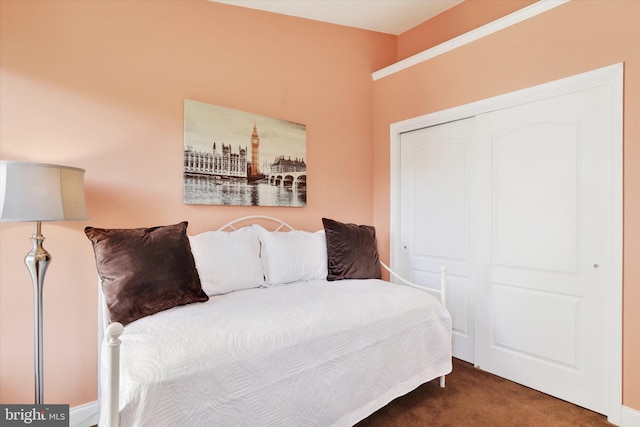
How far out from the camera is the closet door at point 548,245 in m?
2.05

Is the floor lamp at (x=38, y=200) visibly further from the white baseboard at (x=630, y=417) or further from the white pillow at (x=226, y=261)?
the white baseboard at (x=630, y=417)

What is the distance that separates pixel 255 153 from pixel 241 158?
0.41 ft

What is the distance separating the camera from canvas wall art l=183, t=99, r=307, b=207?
2338 mm

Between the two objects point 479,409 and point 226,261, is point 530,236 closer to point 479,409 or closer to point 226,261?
point 479,409

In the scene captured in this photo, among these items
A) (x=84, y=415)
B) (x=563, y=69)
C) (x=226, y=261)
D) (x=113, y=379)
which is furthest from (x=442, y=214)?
(x=84, y=415)

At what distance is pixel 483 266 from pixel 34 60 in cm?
309

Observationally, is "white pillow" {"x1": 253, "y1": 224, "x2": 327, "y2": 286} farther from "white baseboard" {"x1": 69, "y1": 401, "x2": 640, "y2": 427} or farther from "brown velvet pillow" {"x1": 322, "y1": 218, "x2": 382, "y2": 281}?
"white baseboard" {"x1": 69, "y1": 401, "x2": 640, "y2": 427}

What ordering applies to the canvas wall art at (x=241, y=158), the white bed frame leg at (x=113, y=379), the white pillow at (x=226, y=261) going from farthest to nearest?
the canvas wall art at (x=241, y=158) → the white pillow at (x=226, y=261) → the white bed frame leg at (x=113, y=379)

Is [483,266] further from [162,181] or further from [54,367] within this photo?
[54,367]

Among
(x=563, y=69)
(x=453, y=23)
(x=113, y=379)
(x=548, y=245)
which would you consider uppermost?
(x=453, y=23)

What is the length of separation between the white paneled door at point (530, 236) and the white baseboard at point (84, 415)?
2.54 m

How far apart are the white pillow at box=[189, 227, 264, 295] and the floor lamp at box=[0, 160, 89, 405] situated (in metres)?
0.64

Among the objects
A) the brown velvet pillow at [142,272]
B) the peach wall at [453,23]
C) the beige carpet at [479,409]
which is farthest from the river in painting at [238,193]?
the peach wall at [453,23]

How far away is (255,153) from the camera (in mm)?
2621
